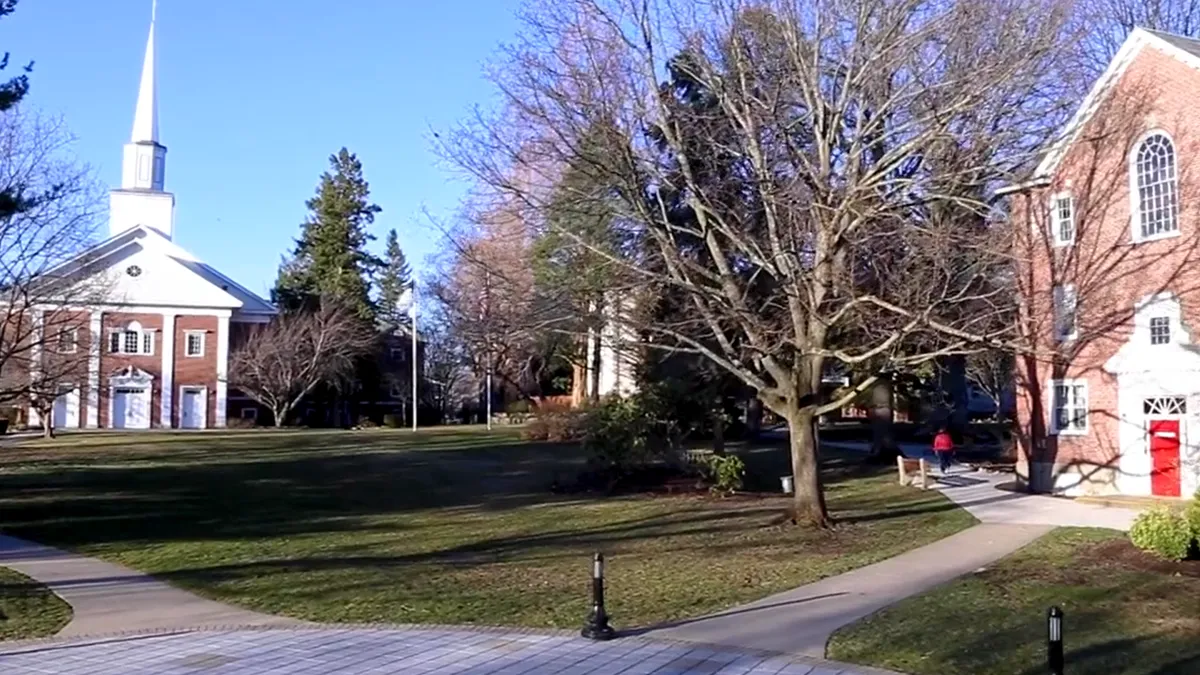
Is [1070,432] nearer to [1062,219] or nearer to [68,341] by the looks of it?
[1062,219]

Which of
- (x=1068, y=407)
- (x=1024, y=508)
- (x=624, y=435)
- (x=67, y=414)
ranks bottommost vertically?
(x=1024, y=508)

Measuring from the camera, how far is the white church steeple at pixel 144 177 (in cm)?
7631

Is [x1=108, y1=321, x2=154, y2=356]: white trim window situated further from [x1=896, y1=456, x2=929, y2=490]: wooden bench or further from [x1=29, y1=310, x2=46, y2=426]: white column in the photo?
[x1=896, y1=456, x2=929, y2=490]: wooden bench

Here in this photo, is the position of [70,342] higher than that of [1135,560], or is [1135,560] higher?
[70,342]

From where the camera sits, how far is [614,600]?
45.8ft

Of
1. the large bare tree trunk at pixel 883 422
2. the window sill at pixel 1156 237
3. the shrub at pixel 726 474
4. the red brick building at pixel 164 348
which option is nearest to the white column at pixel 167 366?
the red brick building at pixel 164 348

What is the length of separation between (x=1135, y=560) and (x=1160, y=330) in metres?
12.0

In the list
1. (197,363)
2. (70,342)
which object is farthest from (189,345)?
(70,342)

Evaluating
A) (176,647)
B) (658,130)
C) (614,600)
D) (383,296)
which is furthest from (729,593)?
(383,296)

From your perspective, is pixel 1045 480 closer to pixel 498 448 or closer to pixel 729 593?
pixel 729 593

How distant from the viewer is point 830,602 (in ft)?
45.8

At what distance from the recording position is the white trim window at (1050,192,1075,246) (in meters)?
28.7

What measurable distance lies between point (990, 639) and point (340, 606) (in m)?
7.12

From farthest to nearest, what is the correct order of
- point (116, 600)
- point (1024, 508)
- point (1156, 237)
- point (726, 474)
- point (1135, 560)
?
point (726, 474) → point (1156, 237) → point (1024, 508) → point (1135, 560) → point (116, 600)
